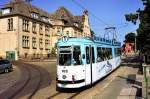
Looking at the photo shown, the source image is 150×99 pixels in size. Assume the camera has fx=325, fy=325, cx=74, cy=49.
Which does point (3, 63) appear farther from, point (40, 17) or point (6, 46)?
point (40, 17)

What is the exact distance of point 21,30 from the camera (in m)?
65.7

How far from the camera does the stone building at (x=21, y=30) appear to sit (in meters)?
64.9

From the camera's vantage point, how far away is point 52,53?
7775cm

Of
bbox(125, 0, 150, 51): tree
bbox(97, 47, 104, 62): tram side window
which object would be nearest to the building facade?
bbox(125, 0, 150, 51): tree

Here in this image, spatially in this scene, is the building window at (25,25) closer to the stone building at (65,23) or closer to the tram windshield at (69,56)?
the stone building at (65,23)

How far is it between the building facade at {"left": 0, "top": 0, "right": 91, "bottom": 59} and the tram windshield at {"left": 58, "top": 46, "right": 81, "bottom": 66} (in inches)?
1487

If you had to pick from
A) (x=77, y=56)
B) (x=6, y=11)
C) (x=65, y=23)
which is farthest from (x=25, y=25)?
(x=77, y=56)

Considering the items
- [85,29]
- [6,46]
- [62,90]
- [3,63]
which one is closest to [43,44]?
[6,46]

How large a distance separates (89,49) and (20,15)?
4652 centimetres

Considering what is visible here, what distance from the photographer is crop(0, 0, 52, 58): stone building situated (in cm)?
6488

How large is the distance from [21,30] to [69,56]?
157 ft

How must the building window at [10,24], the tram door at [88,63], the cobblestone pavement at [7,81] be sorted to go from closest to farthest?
1. the tram door at [88,63]
2. the cobblestone pavement at [7,81]
3. the building window at [10,24]

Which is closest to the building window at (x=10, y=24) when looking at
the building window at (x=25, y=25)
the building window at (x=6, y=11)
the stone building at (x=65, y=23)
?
the building window at (x=6, y=11)

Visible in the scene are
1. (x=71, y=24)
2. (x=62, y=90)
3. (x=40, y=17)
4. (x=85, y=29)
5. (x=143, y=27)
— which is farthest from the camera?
Answer: (x=85, y=29)
